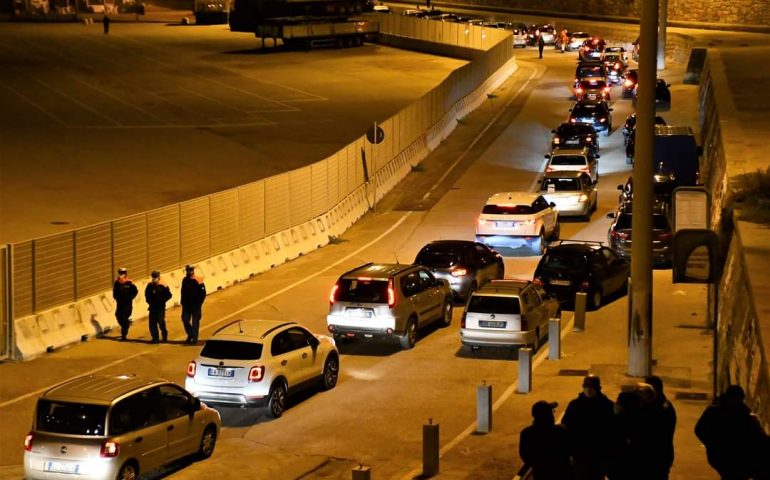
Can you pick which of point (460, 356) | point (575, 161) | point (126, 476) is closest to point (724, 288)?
point (460, 356)

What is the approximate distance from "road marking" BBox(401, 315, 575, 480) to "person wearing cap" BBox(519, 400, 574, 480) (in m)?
5.42

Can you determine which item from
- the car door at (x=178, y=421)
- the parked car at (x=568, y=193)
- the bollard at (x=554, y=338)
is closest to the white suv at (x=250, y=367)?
the car door at (x=178, y=421)

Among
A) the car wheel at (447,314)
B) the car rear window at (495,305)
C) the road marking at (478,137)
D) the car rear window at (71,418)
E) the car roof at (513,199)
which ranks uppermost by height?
the car rear window at (71,418)

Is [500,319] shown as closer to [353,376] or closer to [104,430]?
[353,376]

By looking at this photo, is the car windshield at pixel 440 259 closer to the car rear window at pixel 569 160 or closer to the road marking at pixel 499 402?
the road marking at pixel 499 402

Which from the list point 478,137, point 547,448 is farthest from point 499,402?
point 478,137

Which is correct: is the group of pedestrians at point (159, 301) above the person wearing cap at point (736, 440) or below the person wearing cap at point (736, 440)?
below

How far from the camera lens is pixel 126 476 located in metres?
17.1

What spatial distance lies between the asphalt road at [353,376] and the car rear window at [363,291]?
1078mm

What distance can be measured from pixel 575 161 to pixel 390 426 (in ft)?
76.8

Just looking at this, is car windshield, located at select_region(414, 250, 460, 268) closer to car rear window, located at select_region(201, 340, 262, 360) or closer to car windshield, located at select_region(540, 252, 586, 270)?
car windshield, located at select_region(540, 252, 586, 270)

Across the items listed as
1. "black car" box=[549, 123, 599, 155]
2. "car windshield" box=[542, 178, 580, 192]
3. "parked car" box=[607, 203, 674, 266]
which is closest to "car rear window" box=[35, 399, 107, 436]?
"parked car" box=[607, 203, 674, 266]

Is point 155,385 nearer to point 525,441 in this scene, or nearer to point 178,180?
point 525,441

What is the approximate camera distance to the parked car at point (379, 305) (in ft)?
82.3
